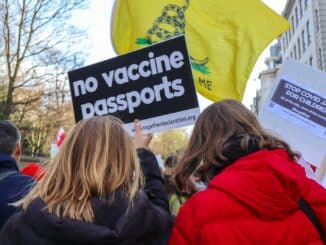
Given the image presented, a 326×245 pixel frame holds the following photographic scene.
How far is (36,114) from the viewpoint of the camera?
A: 29.4 m

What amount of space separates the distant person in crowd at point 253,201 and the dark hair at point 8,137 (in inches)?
68.4

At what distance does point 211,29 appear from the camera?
230 inches

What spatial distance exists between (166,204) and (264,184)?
588 millimetres

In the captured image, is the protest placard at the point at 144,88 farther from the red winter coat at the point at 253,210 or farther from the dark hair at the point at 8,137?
the red winter coat at the point at 253,210

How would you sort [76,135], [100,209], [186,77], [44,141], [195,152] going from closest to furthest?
[100,209], [76,135], [195,152], [186,77], [44,141]

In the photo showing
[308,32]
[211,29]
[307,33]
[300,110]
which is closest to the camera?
[300,110]

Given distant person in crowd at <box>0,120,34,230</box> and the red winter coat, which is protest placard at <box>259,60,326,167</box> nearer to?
the red winter coat

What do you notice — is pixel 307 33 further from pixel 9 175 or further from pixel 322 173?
pixel 9 175

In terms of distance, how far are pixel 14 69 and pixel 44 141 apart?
7945 mm

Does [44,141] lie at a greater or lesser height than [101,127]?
lesser

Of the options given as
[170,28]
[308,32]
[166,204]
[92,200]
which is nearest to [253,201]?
[166,204]

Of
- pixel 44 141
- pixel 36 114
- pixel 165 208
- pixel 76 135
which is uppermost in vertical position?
pixel 76 135

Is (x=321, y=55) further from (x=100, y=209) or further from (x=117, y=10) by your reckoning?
(x=100, y=209)

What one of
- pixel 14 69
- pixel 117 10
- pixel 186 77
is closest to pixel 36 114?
pixel 14 69
